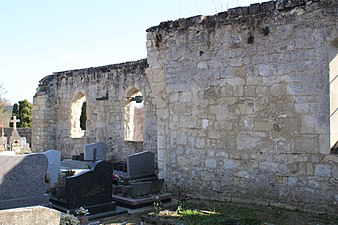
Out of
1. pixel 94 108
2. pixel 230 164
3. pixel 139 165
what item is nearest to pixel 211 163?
pixel 230 164

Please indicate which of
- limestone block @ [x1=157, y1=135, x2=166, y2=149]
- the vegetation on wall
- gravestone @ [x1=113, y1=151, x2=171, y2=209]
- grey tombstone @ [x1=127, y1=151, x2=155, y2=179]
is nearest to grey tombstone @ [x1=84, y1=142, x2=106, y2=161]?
grey tombstone @ [x1=127, y1=151, x2=155, y2=179]

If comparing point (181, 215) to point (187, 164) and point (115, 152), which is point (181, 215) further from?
point (115, 152)

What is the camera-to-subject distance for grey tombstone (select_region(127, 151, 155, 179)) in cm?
923

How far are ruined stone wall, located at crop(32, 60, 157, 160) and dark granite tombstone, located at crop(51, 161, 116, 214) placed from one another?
516cm

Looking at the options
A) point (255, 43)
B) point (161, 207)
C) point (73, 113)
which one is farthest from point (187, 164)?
point (73, 113)

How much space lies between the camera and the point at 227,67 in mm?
8195

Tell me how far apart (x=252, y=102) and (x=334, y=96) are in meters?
1.56

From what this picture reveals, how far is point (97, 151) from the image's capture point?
45.1 ft

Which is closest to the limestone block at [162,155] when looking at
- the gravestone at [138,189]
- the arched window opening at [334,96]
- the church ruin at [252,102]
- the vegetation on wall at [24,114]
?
the church ruin at [252,102]

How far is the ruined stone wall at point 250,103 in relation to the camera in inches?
272

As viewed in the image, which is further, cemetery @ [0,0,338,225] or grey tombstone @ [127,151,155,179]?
grey tombstone @ [127,151,155,179]

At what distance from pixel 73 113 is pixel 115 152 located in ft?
11.4

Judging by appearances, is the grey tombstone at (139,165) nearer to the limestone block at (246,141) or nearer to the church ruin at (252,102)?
the church ruin at (252,102)

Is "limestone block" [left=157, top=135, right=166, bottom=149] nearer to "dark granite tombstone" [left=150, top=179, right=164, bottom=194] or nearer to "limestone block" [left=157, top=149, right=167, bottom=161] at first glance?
"limestone block" [left=157, top=149, right=167, bottom=161]
